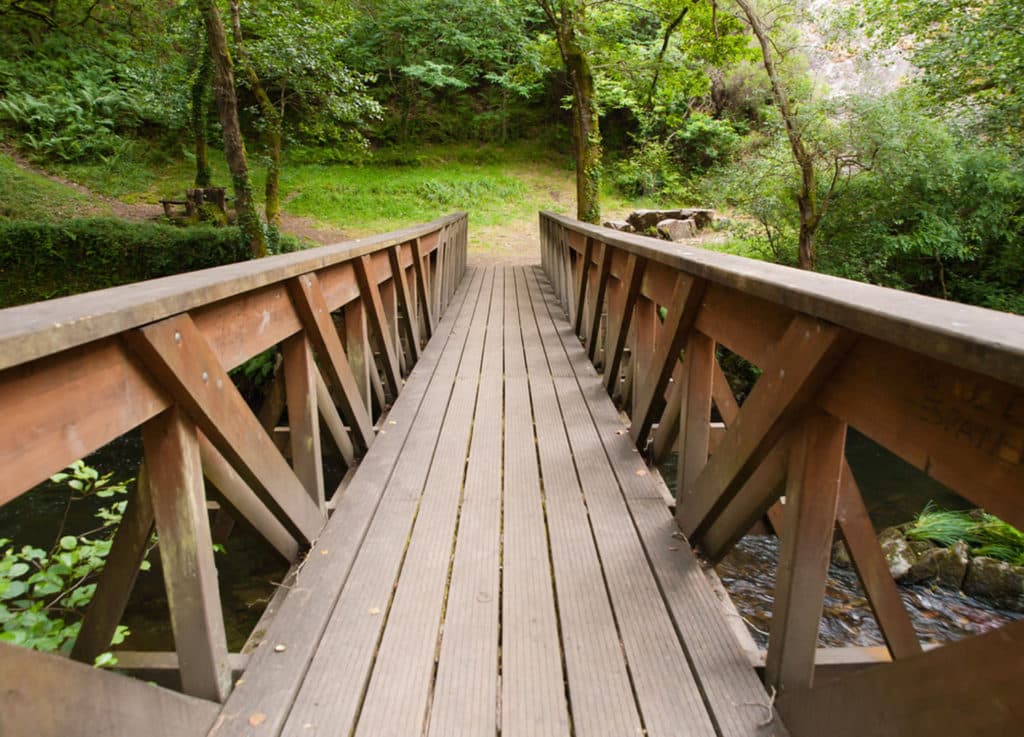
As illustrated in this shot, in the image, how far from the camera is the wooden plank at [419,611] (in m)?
1.41

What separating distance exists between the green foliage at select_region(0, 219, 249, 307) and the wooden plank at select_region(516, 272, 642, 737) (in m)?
8.33

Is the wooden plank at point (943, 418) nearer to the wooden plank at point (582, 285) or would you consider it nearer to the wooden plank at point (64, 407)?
the wooden plank at point (64, 407)

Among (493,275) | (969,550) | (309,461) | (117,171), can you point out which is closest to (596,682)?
(309,461)

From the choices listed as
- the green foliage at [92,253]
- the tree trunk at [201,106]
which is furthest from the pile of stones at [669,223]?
the tree trunk at [201,106]

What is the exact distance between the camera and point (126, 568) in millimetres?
1466

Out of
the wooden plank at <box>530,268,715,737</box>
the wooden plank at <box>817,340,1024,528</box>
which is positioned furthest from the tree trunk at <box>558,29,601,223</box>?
the wooden plank at <box>817,340,1024,528</box>

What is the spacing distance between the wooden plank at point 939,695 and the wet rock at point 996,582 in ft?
12.8

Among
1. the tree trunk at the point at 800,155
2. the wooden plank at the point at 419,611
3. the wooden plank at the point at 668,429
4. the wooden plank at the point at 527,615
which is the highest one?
the tree trunk at the point at 800,155

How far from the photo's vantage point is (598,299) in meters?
4.14

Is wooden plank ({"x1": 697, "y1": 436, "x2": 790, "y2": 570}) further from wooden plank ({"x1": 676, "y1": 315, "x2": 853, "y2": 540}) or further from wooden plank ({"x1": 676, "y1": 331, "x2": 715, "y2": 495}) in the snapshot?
wooden plank ({"x1": 676, "y1": 331, "x2": 715, "y2": 495})

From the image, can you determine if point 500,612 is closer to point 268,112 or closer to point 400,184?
point 268,112

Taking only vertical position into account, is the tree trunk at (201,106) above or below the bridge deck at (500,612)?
above

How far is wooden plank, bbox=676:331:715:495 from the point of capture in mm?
2170

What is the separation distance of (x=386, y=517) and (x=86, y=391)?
1.42 metres
